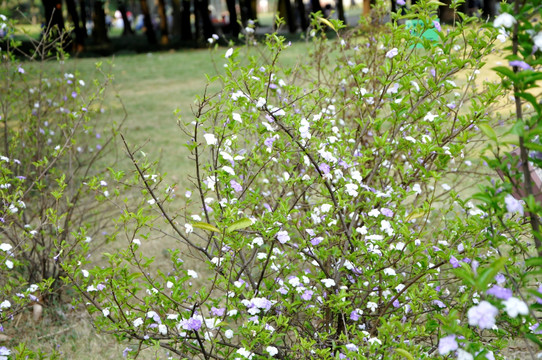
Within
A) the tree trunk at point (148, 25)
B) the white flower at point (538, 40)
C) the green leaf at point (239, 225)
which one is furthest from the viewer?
the tree trunk at point (148, 25)

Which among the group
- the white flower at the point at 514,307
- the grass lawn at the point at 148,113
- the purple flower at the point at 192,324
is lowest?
the grass lawn at the point at 148,113

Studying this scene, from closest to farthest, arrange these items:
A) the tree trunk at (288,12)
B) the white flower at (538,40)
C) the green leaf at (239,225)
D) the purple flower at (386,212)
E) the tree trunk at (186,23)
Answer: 1. the white flower at (538,40)
2. the green leaf at (239,225)
3. the purple flower at (386,212)
4. the tree trunk at (288,12)
5. the tree trunk at (186,23)

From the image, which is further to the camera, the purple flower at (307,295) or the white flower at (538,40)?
the purple flower at (307,295)

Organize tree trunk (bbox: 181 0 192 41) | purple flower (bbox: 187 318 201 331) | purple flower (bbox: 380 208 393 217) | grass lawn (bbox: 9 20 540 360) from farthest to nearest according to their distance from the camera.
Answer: tree trunk (bbox: 181 0 192 41), grass lawn (bbox: 9 20 540 360), purple flower (bbox: 380 208 393 217), purple flower (bbox: 187 318 201 331)

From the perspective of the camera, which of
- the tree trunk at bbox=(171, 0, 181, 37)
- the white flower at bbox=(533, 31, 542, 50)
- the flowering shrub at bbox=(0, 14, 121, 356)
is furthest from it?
the tree trunk at bbox=(171, 0, 181, 37)

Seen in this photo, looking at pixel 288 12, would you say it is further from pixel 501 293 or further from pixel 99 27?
pixel 501 293

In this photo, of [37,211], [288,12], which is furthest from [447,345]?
[288,12]

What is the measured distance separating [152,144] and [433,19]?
6.23 m

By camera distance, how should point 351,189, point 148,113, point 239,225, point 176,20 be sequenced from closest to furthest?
point 239,225 → point 351,189 → point 148,113 → point 176,20

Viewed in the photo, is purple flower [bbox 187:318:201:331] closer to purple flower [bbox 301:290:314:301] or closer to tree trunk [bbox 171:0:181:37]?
purple flower [bbox 301:290:314:301]

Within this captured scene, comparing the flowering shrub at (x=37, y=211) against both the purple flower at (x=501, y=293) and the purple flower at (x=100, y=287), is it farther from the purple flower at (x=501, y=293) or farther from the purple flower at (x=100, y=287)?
the purple flower at (x=501, y=293)

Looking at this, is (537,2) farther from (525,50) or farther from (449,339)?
(449,339)

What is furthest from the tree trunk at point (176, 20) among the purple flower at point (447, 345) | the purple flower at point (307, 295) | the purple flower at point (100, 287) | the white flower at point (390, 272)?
the purple flower at point (447, 345)

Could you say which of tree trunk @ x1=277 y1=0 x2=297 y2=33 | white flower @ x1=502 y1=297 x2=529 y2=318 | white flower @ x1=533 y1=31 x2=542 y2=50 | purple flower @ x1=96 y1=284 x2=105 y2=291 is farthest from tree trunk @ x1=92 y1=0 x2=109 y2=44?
white flower @ x1=502 y1=297 x2=529 y2=318
